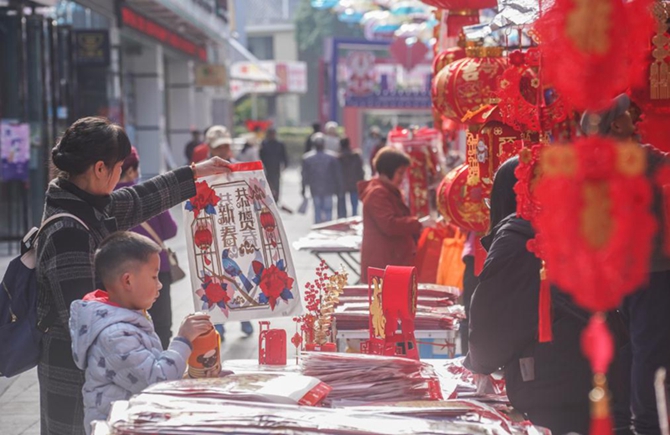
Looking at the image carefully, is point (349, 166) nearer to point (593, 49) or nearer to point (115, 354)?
point (115, 354)

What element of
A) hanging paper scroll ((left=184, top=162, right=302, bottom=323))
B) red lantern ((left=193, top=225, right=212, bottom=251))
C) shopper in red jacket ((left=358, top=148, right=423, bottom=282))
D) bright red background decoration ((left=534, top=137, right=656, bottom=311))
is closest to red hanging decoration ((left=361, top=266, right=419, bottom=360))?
hanging paper scroll ((left=184, top=162, right=302, bottom=323))

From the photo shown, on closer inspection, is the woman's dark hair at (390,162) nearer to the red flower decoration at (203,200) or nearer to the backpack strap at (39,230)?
the red flower decoration at (203,200)

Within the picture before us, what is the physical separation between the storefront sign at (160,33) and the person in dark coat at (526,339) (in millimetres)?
17680

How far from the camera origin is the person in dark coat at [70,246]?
10.7ft

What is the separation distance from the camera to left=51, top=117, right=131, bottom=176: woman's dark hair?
3.39 m

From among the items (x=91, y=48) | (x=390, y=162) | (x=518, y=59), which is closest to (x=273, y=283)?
(x=518, y=59)

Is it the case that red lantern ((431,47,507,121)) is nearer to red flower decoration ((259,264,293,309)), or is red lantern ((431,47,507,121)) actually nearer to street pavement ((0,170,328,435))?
street pavement ((0,170,328,435))

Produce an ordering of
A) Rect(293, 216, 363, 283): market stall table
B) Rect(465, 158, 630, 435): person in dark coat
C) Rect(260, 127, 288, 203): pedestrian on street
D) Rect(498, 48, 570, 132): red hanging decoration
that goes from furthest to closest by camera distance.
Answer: Rect(260, 127, 288, 203): pedestrian on street
Rect(293, 216, 363, 283): market stall table
Rect(498, 48, 570, 132): red hanging decoration
Rect(465, 158, 630, 435): person in dark coat

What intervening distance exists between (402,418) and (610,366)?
1.02 meters

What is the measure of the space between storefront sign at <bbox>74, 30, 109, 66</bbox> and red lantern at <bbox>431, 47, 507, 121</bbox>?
12093mm

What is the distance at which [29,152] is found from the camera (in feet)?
44.0

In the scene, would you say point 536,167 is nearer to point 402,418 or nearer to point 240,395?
point 402,418

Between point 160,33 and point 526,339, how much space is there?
21347 mm

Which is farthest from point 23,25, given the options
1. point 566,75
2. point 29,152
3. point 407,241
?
point 566,75
